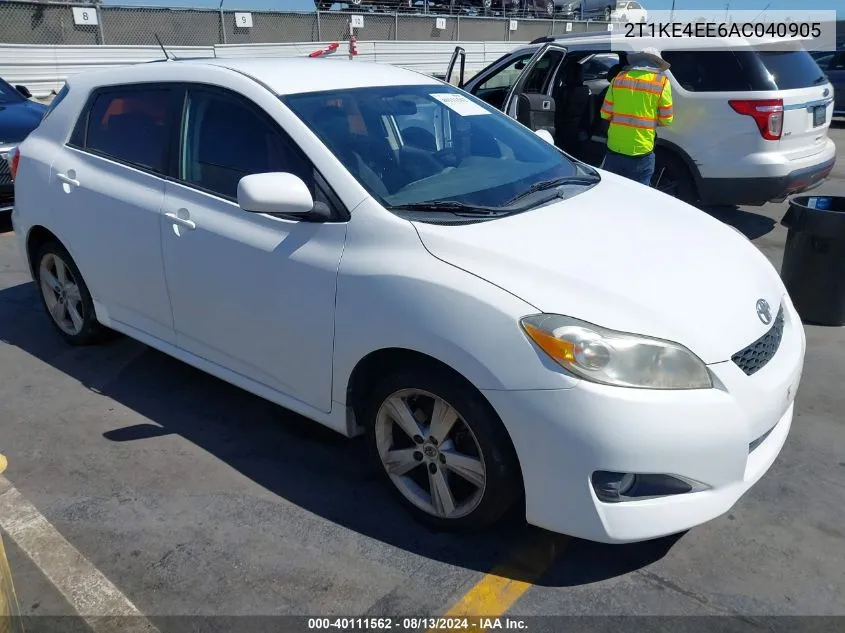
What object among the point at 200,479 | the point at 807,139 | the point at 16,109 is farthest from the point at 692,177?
the point at 16,109

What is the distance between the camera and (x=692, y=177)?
678 cm

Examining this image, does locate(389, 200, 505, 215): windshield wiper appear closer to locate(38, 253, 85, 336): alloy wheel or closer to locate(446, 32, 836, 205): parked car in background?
locate(38, 253, 85, 336): alloy wheel

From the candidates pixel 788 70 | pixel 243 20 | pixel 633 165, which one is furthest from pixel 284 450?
pixel 243 20

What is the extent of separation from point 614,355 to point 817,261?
11.0ft

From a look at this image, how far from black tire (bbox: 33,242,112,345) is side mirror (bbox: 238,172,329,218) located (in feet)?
6.32

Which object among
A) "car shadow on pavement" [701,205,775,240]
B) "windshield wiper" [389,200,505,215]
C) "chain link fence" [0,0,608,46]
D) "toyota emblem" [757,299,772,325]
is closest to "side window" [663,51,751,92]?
"car shadow on pavement" [701,205,775,240]

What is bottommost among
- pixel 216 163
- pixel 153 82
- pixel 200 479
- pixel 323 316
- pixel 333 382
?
pixel 200 479

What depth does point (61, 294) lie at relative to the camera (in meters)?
4.71

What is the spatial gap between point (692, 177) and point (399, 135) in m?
4.23

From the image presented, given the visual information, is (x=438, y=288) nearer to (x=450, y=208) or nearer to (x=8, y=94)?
(x=450, y=208)

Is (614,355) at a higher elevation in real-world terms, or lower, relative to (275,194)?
lower

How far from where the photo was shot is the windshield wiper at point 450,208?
9.91 feet

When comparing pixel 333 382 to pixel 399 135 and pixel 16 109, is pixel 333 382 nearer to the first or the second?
pixel 399 135

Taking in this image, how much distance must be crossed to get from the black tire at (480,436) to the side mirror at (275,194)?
778 millimetres
